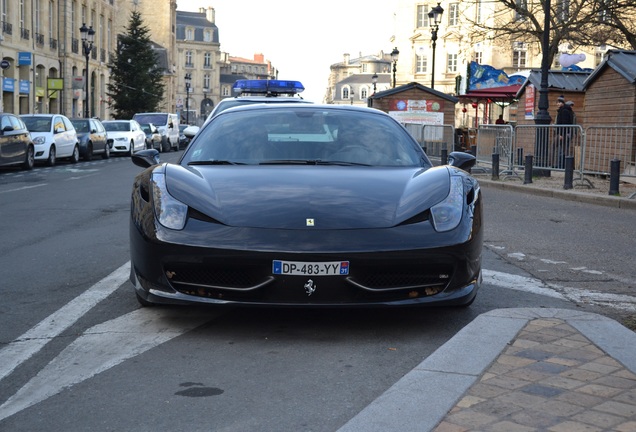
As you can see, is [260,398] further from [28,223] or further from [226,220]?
[28,223]

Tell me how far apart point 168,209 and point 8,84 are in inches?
1725

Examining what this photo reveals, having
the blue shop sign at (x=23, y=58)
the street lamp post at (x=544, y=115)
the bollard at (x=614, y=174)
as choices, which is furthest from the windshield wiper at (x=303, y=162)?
the blue shop sign at (x=23, y=58)

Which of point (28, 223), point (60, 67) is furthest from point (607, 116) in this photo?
point (60, 67)

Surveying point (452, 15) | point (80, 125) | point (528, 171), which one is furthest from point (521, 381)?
point (452, 15)

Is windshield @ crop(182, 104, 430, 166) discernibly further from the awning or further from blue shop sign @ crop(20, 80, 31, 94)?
blue shop sign @ crop(20, 80, 31, 94)

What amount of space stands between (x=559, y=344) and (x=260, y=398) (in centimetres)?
167

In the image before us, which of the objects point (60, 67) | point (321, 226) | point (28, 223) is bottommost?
point (28, 223)

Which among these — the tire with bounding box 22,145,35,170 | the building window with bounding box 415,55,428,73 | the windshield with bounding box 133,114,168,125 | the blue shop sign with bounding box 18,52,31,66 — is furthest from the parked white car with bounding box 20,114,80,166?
the building window with bounding box 415,55,428,73

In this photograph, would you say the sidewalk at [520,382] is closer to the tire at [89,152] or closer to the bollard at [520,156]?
the bollard at [520,156]

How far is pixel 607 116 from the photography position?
22.4 meters

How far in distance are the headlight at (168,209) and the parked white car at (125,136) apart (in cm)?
3390

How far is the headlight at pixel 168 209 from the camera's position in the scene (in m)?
5.00

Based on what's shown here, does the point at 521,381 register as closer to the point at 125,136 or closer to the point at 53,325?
the point at 53,325

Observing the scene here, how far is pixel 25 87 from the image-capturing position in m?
49.1
